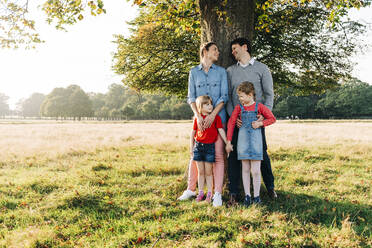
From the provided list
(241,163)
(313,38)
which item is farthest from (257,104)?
(313,38)

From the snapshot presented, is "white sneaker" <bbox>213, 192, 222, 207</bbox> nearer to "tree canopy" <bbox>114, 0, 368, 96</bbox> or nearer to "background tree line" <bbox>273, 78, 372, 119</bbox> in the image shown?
"tree canopy" <bbox>114, 0, 368, 96</bbox>

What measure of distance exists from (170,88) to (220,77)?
7.88 meters

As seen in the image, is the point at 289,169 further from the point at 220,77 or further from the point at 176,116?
the point at 176,116

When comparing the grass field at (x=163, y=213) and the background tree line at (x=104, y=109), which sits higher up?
the background tree line at (x=104, y=109)

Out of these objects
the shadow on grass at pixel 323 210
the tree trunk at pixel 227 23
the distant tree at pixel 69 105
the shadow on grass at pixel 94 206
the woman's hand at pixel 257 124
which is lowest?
the shadow on grass at pixel 323 210

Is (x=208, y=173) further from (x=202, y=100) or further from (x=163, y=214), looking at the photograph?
(x=202, y=100)

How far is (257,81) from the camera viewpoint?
452 cm

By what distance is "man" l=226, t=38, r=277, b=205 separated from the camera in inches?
178

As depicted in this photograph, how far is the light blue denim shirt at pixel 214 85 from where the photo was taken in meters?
4.58

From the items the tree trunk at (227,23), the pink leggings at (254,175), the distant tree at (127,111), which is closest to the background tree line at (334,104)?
the distant tree at (127,111)

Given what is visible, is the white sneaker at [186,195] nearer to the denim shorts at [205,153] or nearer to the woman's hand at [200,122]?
the denim shorts at [205,153]

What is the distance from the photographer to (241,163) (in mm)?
4777

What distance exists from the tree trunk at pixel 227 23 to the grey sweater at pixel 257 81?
628 mm

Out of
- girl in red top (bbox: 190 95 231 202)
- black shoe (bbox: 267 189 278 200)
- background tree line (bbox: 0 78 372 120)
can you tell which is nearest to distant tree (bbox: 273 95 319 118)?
background tree line (bbox: 0 78 372 120)
